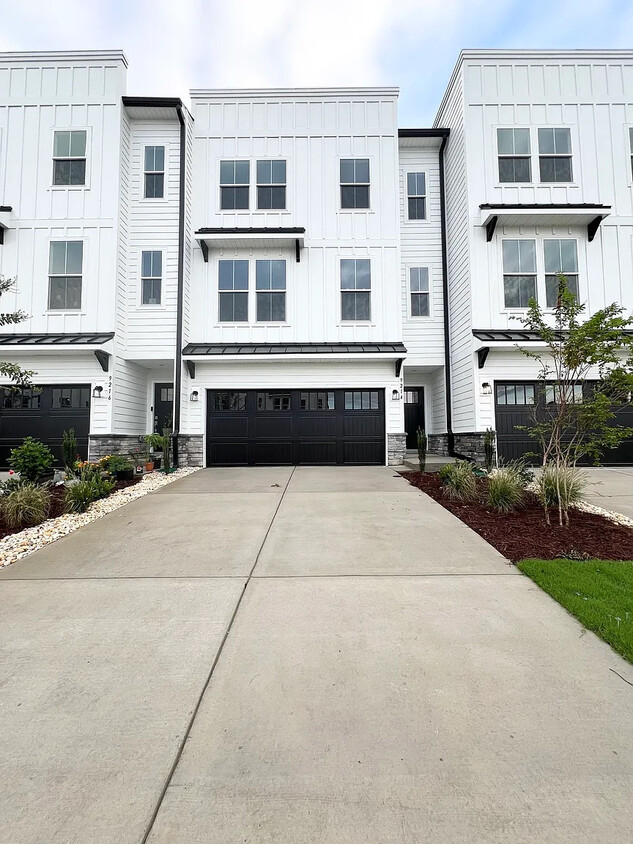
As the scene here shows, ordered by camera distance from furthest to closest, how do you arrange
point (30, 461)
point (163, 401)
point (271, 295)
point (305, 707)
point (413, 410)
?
point (413, 410) < point (163, 401) < point (271, 295) < point (30, 461) < point (305, 707)

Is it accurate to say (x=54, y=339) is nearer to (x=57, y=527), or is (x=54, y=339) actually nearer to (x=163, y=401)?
(x=163, y=401)

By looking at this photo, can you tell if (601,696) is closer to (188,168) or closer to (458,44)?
(188,168)

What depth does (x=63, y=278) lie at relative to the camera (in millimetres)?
10758

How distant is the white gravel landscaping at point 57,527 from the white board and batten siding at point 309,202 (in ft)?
18.4

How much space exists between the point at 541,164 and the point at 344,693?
45.4ft

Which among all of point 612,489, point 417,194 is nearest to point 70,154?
point 417,194

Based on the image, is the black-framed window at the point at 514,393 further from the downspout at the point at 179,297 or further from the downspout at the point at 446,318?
the downspout at the point at 179,297

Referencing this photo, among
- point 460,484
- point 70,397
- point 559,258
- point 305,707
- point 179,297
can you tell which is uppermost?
point 559,258

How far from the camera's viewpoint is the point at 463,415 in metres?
11.7

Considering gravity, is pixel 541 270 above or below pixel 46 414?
above

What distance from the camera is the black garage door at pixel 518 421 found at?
1095cm

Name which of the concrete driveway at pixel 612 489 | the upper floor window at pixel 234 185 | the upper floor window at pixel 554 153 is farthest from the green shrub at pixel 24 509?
the upper floor window at pixel 554 153

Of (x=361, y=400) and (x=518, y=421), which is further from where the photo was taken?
(x=361, y=400)

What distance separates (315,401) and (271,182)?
21.2ft
